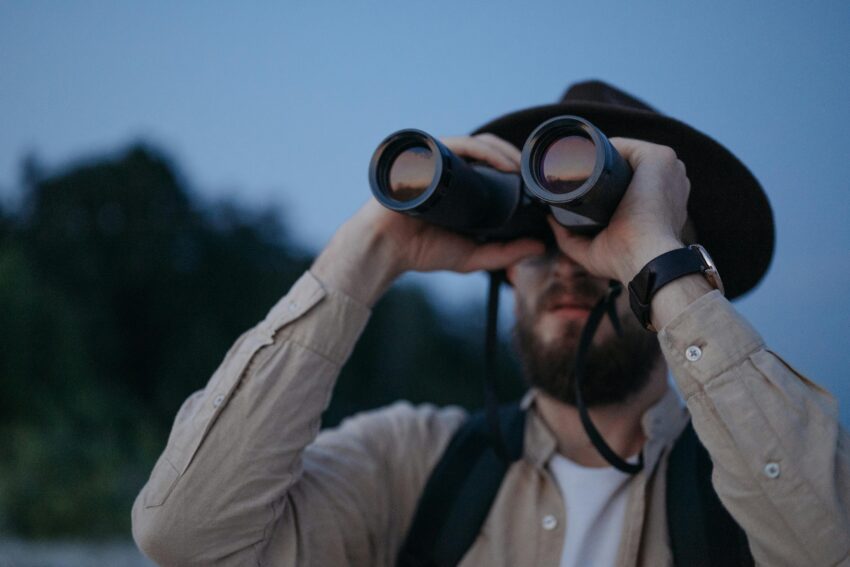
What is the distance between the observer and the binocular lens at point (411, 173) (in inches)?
52.3

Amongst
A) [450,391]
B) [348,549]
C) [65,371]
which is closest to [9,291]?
[65,371]

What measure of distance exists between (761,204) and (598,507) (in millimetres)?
677

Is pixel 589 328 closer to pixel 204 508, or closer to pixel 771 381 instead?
pixel 771 381

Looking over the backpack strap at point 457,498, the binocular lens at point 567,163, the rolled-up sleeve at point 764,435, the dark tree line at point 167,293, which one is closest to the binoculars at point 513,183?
the binocular lens at point 567,163

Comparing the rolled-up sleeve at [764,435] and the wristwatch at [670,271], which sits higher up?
the wristwatch at [670,271]

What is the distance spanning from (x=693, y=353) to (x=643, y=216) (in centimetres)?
24

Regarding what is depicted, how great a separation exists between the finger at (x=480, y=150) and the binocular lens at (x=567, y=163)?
257mm

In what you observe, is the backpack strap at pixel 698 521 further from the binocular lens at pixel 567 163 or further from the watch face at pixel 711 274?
the binocular lens at pixel 567 163

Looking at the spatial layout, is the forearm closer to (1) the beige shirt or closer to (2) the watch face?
(1) the beige shirt

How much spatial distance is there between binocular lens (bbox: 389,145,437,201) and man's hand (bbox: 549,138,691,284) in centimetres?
31

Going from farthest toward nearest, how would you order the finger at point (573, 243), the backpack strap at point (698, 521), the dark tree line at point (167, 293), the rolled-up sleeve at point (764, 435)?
the dark tree line at point (167, 293) → the finger at point (573, 243) → the backpack strap at point (698, 521) → the rolled-up sleeve at point (764, 435)

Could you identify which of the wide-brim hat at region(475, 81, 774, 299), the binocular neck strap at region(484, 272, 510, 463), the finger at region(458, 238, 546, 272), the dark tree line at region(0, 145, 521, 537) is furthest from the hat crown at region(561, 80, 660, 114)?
the dark tree line at region(0, 145, 521, 537)

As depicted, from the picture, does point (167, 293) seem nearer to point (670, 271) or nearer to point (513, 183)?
point (513, 183)

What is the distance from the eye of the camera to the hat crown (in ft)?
5.26
